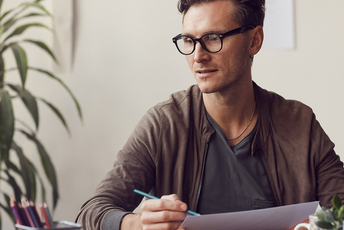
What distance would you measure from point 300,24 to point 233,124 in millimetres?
1157

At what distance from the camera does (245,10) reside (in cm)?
129

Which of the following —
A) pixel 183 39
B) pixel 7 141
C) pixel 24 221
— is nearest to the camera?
pixel 24 221

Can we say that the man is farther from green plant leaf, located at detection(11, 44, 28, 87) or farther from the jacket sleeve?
green plant leaf, located at detection(11, 44, 28, 87)

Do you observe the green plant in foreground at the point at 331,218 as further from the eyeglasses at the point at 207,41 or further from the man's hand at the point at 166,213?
the eyeglasses at the point at 207,41

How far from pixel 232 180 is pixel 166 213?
18.0 inches

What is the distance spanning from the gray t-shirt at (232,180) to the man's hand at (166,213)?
0.39m

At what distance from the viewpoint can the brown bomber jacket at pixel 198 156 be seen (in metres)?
1.25

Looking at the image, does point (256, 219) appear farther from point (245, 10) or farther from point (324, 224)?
point (245, 10)

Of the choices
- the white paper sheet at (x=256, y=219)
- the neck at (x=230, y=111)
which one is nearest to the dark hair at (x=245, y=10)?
the neck at (x=230, y=111)

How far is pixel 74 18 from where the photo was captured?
2328mm

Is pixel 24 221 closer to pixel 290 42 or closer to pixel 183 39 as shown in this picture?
pixel 183 39

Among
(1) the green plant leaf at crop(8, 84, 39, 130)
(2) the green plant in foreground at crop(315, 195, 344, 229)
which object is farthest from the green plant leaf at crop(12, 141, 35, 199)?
A: (2) the green plant in foreground at crop(315, 195, 344, 229)

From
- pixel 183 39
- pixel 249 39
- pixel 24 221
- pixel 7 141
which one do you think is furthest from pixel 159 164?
pixel 7 141

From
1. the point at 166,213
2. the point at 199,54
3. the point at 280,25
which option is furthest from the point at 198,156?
the point at 280,25
